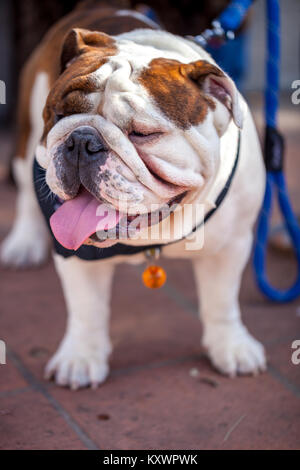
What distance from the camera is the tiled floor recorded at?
2166 millimetres

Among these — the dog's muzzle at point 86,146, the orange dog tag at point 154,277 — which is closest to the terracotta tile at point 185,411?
the orange dog tag at point 154,277

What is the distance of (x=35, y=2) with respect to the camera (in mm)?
5043

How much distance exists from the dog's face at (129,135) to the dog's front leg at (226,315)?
0.61 m

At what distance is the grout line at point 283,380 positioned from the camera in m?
2.46

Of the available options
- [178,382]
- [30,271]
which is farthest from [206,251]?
[30,271]

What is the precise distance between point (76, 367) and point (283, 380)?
83 cm

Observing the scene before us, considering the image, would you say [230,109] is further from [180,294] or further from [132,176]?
[180,294]

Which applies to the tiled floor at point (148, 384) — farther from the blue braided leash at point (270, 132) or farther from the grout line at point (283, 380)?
the blue braided leash at point (270, 132)

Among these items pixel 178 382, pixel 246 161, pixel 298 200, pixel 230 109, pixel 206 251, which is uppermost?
pixel 230 109

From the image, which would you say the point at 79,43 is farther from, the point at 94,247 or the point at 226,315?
the point at 226,315

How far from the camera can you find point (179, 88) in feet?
6.07

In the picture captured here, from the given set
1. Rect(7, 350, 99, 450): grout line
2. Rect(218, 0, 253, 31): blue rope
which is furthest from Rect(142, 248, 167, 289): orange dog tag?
Rect(218, 0, 253, 31): blue rope

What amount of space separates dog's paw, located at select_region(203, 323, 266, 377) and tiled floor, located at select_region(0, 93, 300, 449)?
0.15 feet

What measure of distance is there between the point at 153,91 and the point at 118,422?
3.84 feet
